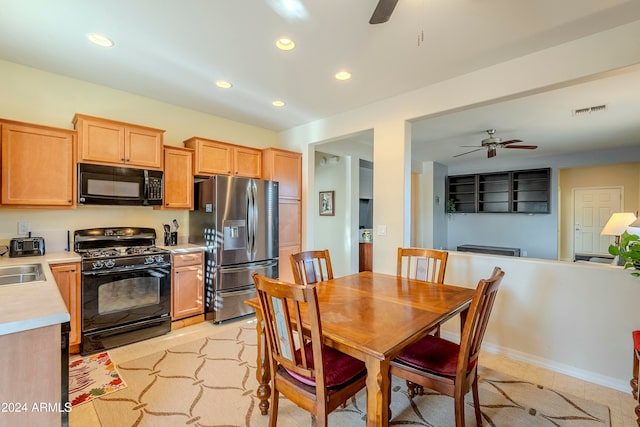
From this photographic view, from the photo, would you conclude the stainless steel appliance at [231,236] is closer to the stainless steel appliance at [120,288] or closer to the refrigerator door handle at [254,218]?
the refrigerator door handle at [254,218]

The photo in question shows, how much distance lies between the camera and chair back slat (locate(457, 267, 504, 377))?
56.5 inches

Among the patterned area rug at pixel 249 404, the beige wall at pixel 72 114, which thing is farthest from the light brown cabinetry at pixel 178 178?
the patterned area rug at pixel 249 404

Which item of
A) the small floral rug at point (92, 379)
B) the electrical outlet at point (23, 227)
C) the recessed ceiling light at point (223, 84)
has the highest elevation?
the recessed ceiling light at point (223, 84)

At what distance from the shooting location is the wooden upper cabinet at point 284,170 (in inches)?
166

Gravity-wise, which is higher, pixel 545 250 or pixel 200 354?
pixel 545 250

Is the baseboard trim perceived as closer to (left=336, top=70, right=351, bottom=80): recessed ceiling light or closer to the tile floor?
the tile floor

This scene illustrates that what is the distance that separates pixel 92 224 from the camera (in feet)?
10.7

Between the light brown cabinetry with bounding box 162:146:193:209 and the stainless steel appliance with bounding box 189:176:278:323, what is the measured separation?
5.9 inches

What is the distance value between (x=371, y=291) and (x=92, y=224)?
10.3 ft

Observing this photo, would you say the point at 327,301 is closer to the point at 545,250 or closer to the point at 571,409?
the point at 571,409

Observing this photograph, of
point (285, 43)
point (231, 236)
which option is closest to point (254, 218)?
point (231, 236)

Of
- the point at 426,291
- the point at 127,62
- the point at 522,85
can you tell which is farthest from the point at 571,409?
the point at 127,62

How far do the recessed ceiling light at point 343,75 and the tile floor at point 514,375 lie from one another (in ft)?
9.75

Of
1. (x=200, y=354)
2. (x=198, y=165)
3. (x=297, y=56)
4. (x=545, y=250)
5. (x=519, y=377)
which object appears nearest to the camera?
(x=519, y=377)
